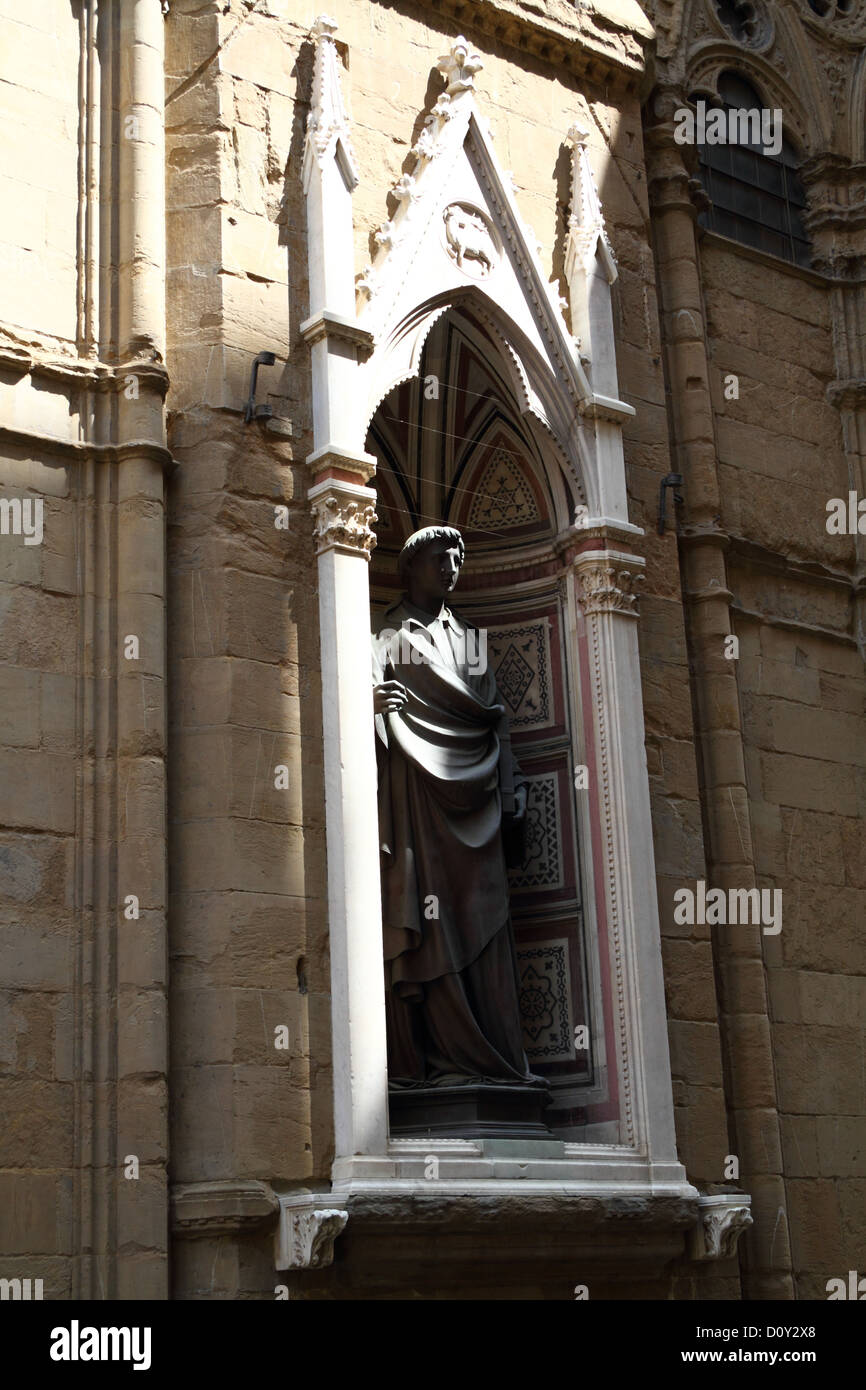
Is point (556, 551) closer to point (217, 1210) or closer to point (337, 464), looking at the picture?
point (337, 464)

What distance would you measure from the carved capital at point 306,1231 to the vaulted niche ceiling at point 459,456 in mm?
3513

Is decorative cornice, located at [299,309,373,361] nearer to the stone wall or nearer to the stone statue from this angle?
the stone statue

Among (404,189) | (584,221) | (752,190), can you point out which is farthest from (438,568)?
(752,190)

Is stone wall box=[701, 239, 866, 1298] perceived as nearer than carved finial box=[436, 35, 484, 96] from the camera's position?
No

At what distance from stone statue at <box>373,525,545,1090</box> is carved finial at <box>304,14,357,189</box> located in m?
2.13

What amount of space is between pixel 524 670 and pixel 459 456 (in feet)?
3.83

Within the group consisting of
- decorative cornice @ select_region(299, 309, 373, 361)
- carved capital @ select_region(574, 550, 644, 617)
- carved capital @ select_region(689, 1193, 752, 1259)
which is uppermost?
decorative cornice @ select_region(299, 309, 373, 361)

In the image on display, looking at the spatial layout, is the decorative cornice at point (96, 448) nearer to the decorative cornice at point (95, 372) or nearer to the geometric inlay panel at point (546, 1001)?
the decorative cornice at point (95, 372)

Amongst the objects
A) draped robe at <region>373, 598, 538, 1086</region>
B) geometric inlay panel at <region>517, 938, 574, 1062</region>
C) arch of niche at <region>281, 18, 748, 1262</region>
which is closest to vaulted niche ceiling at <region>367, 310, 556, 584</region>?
arch of niche at <region>281, 18, 748, 1262</region>

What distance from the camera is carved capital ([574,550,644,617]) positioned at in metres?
9.55

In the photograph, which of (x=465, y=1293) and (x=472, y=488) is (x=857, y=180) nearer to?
(x=472, y=488)

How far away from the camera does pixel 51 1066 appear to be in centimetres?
748

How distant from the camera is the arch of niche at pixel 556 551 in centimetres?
805

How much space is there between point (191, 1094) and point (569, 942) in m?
2.34
